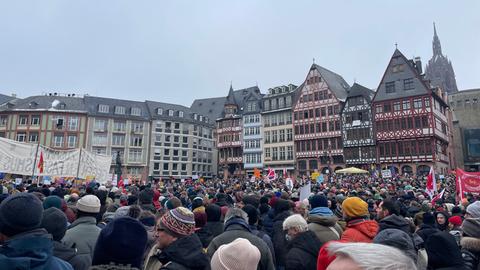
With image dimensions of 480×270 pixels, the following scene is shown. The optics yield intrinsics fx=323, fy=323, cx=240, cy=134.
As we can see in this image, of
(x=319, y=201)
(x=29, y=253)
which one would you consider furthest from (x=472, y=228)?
(x=29, y=253)

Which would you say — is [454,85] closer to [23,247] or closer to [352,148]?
[352,148]

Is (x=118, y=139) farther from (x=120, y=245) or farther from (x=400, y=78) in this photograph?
(x=120, y=245)

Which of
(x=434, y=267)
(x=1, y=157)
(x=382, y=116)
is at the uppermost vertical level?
(x=382, y=116)

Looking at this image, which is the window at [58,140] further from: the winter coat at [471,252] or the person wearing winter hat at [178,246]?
the winter coat at [471,252]

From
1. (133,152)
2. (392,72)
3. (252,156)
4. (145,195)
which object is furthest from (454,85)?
(145,195)

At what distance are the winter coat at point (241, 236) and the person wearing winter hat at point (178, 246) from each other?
2.80ft

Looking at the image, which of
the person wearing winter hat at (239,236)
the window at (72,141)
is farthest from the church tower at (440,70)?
the person wearing winter hat at (239,236)

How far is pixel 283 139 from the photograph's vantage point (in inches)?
2122

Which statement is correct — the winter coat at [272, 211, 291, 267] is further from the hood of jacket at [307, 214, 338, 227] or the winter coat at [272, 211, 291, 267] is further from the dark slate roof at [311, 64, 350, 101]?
the dark slate roof at [311, 64, 350, 101]

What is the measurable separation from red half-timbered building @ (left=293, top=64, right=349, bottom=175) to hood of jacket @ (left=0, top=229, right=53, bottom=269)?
4511 cm

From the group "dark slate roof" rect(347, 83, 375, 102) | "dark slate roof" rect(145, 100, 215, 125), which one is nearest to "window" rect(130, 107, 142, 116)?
"dark slate roof" rect(145, 100, 215, 125)

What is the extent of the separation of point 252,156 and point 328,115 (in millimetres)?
15622

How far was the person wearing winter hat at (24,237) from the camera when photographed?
2207mm

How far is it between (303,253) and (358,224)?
3.24 feet
